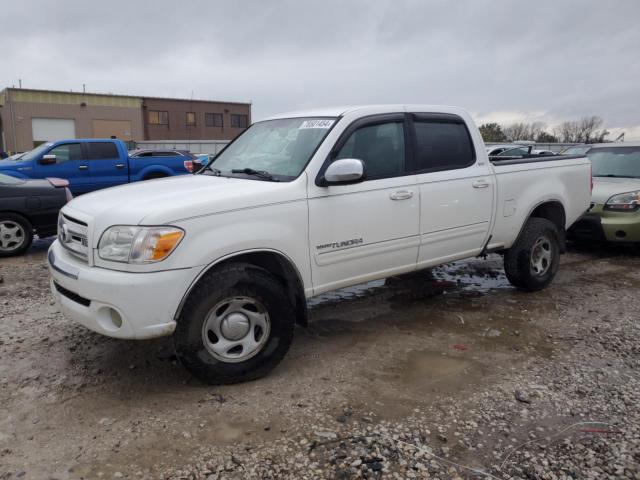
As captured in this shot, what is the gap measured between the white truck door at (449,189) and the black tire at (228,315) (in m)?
1.51

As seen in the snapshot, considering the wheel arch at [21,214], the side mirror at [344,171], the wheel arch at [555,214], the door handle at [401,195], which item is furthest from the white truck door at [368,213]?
the wheel arch at [21,214]

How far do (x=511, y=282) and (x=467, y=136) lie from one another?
1774mm

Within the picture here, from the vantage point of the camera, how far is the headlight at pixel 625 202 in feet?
23.7

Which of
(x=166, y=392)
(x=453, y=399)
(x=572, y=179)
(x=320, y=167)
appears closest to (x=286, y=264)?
(x=320, y=167)

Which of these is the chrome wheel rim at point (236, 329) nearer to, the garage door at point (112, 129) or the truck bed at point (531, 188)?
the truck bed at point (531, 188)

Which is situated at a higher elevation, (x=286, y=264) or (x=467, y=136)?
(x=467, y=136)

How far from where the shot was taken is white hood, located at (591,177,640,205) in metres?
7.41

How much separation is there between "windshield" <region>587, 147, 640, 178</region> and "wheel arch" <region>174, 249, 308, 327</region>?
671 centimetres

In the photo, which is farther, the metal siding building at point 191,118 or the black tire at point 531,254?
the metal siding building at point 191,118

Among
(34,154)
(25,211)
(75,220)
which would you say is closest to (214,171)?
(75,220)

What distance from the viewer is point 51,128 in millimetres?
47938

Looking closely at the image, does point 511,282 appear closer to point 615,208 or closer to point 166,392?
point 615,208

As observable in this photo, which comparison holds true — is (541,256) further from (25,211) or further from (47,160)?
(47,160)

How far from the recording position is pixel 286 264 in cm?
368
